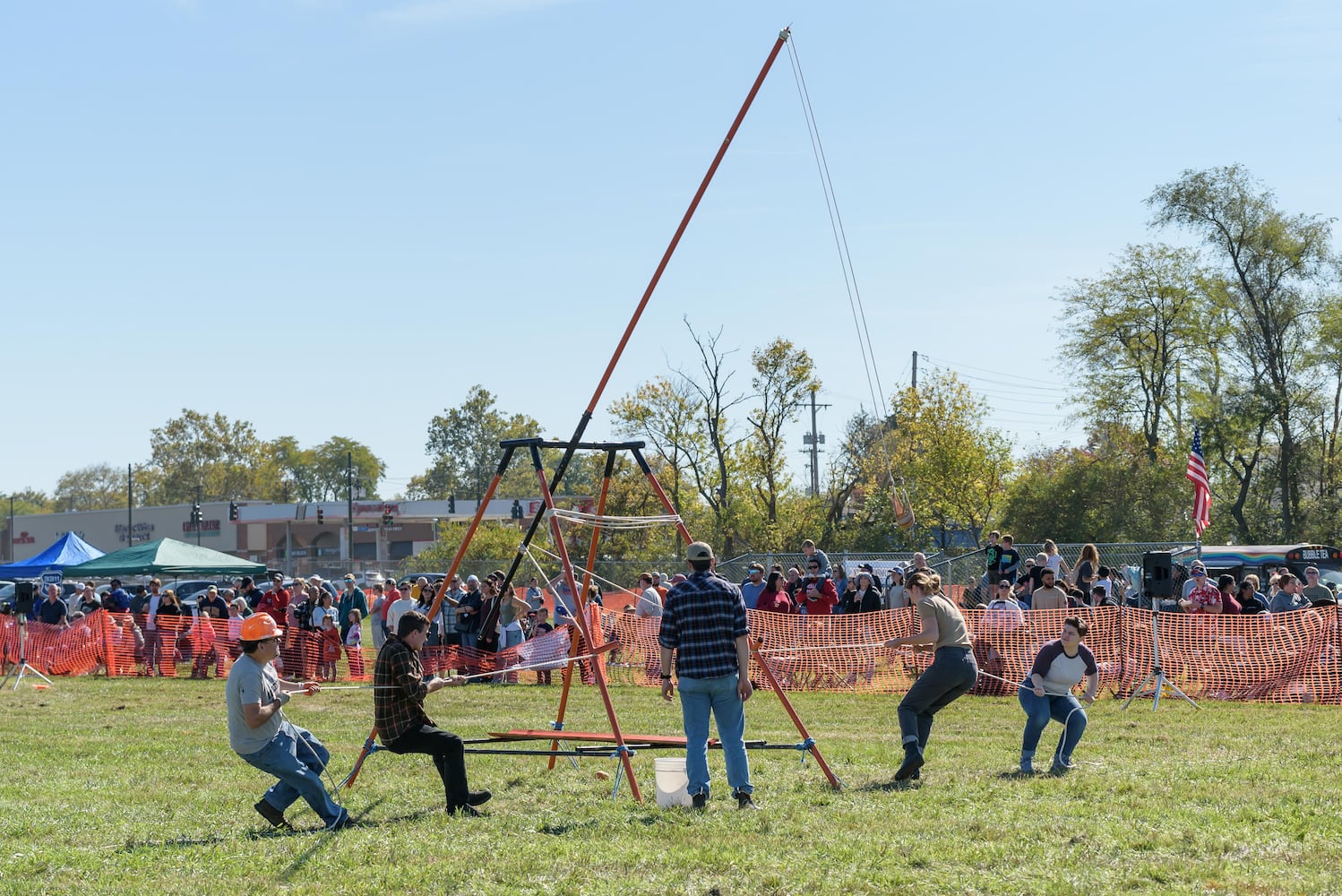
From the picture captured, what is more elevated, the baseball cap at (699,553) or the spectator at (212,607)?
the baseball cap at (699,553)

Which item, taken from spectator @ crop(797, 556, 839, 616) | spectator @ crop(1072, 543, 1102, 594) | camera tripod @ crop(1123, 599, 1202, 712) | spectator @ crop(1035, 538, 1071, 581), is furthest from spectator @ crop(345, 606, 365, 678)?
camera tripod @ crop(1123, 599, 1202, 712)

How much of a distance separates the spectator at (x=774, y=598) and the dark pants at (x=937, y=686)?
9.93 meters

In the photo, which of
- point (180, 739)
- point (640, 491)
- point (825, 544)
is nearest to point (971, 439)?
point (825, 544)

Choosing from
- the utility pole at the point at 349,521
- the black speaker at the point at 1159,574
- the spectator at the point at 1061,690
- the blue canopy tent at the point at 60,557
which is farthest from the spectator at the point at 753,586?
the utility pole at the point at 349,521

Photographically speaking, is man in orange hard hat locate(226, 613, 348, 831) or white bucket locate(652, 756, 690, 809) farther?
white bucket locate(652, 756, 690, 809)

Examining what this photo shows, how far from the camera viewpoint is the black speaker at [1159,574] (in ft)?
52.9

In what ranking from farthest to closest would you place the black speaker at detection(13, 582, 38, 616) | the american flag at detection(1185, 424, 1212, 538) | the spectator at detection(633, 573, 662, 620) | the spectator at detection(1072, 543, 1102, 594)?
1. the black speaker at detection(13, 582, 38, 616)
2. the american flag at detection(1185, 424, 1212, 538)
3. the spectator at detection(633, 573, 662, 620)
4. the spectator at detection(1072, 543, 1102, 594)

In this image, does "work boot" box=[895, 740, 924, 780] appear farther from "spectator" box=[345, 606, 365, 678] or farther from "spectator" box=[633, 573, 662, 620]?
"spectator" box=[345, 606, 365, 678]

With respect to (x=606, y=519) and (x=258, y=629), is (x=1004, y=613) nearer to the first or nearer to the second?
(x=606, y=519)

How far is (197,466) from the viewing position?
11425 centimetres

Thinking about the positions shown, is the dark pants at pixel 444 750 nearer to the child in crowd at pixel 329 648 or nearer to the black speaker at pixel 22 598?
the child in crowd at pixel 329 648

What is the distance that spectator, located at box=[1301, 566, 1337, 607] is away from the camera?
18.3 metres

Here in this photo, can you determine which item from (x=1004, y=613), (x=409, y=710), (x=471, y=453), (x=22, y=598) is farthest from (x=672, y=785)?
(x=471, y=453)

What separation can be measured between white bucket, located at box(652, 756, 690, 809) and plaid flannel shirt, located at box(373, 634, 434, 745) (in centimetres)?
166
